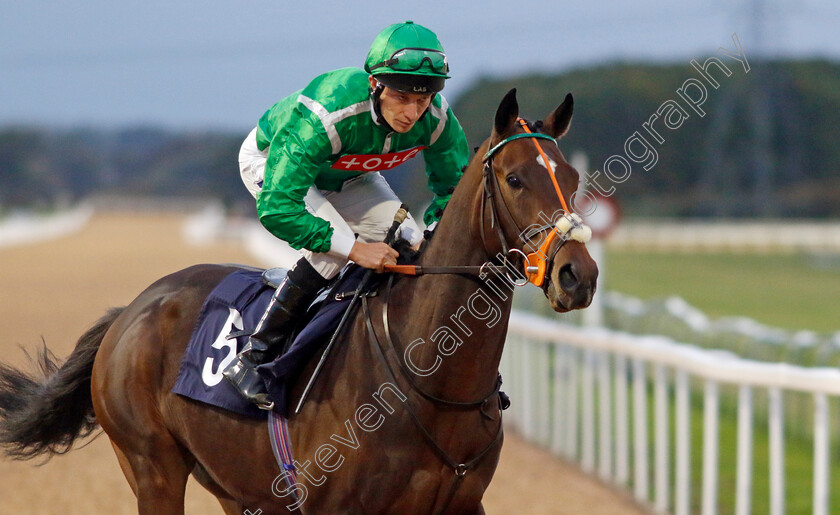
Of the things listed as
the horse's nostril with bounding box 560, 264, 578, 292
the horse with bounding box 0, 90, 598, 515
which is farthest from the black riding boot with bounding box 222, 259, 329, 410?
the horse's nostril with bounding box 560, 264, 578, 292

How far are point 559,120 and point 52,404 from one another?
2325 millimetres

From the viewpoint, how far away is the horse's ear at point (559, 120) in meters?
2.97

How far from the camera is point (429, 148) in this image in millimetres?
3473

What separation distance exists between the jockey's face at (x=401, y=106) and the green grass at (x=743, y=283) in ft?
37.1

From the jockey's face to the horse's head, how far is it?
265mm

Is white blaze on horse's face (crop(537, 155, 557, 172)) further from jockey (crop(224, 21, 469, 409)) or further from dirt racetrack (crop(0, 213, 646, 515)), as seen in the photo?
dirt racetrack (crop(0, 213, 646, 515))

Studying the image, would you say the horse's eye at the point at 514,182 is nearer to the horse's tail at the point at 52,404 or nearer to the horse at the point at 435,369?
the horse at the point at 435,369

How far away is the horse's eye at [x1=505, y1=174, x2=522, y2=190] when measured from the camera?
2797 mm

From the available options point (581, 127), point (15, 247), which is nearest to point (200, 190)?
point (581, 127)

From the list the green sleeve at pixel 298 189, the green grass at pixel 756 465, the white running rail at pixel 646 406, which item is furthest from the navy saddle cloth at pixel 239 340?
the green grass at pixel 756 465

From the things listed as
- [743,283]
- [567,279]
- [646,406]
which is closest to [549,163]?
[567,279]

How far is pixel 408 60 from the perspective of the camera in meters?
3.02

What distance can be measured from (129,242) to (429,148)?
104 ft

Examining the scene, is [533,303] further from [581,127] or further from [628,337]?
[581,127]
